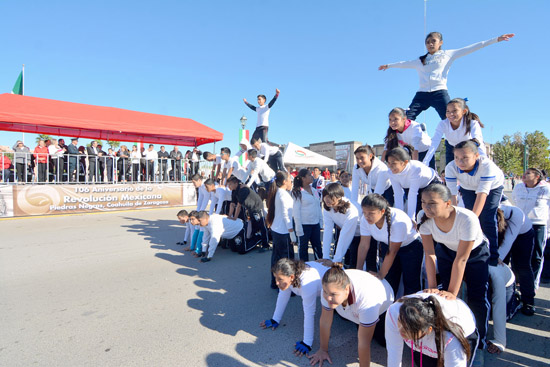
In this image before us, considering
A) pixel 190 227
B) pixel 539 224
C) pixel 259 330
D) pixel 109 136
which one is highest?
pixel 109 136

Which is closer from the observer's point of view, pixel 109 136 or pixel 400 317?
pixel 400 317

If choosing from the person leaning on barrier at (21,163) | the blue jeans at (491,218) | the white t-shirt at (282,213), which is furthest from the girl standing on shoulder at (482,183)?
the person leaning on barrier at (21,163)

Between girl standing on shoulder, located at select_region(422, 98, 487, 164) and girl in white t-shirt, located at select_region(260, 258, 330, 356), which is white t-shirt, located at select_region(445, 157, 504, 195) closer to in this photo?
girl standing on shoulder, located at select_region(422, 98, 487, 164)

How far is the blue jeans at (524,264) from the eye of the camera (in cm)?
353

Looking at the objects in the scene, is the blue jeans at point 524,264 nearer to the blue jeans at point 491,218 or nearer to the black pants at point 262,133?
the blue jeans at point 491,218

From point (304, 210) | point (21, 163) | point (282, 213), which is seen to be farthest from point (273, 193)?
point (21, 163)

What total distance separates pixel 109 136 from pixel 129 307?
11886 millimetres

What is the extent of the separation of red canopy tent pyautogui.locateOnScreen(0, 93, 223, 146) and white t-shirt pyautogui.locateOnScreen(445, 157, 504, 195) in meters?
12.4

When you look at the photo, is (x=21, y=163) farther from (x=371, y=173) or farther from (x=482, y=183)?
(x=482, y=183)

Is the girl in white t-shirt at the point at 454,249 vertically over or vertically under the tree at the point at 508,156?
under

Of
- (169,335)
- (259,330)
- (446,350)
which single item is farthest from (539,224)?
(169,335)

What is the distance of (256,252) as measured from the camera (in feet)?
21.4

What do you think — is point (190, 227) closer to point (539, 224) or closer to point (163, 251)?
point (163, 251)

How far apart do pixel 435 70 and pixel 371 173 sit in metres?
1.98
